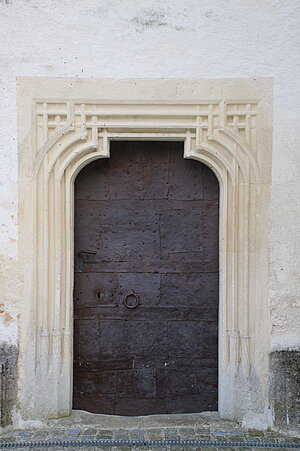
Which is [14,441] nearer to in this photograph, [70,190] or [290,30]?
[70,190]

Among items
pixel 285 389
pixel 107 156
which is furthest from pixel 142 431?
pixel 107 156

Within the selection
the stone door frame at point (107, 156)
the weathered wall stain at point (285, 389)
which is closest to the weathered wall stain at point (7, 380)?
the stone door frame at point (107, 156)

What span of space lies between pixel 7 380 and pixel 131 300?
1.10 m

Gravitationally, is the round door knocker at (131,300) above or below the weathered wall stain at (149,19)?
below

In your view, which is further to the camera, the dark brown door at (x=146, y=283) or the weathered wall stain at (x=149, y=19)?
the dark brown door at (x=146, y=283)

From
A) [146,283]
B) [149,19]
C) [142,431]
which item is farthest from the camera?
[146,283]

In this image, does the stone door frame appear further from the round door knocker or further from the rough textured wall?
the round door knocker

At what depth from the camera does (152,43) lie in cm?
338

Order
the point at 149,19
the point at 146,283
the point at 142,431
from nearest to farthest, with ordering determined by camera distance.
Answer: the point at 149,19 → the point at 142,431 → the point at 146,283

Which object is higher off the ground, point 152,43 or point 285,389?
point 152,43

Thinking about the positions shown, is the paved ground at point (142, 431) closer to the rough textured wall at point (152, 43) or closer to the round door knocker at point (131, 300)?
the round door knocker at point (131, 300)

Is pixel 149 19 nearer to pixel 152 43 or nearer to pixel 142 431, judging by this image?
pixel 152 43

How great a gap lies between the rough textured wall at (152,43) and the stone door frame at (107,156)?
0.09 m

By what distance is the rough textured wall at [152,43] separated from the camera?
3.37m
